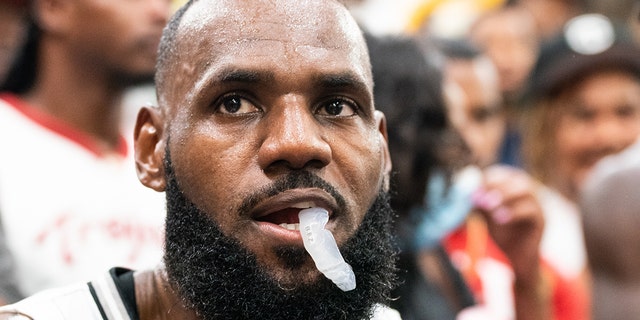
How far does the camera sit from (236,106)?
8.09 feet

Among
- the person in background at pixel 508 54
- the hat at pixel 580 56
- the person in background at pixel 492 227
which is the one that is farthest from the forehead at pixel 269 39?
the person in background at pixel 508 54

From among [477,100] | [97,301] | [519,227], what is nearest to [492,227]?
[519,227]

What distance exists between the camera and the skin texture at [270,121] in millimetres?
2361

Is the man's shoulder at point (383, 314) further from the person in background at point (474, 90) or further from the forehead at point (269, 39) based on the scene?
the person in background at point (474, 90)

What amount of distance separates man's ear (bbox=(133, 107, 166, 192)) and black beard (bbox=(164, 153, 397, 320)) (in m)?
0.10

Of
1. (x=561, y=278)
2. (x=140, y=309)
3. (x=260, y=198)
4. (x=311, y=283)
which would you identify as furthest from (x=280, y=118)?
(x=561, y=278)

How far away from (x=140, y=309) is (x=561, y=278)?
9.06 ft

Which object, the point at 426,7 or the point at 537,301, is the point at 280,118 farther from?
→ the point at 426,7

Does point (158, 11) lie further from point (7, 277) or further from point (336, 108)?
point (336, 108)

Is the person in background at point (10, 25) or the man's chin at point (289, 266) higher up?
the person in background at point (10, 25)

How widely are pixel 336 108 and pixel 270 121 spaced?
20 centimetres

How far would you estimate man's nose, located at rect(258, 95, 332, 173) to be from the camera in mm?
2344

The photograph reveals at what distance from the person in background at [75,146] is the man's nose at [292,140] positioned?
156 centimetres

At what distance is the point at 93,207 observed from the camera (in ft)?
13.1
